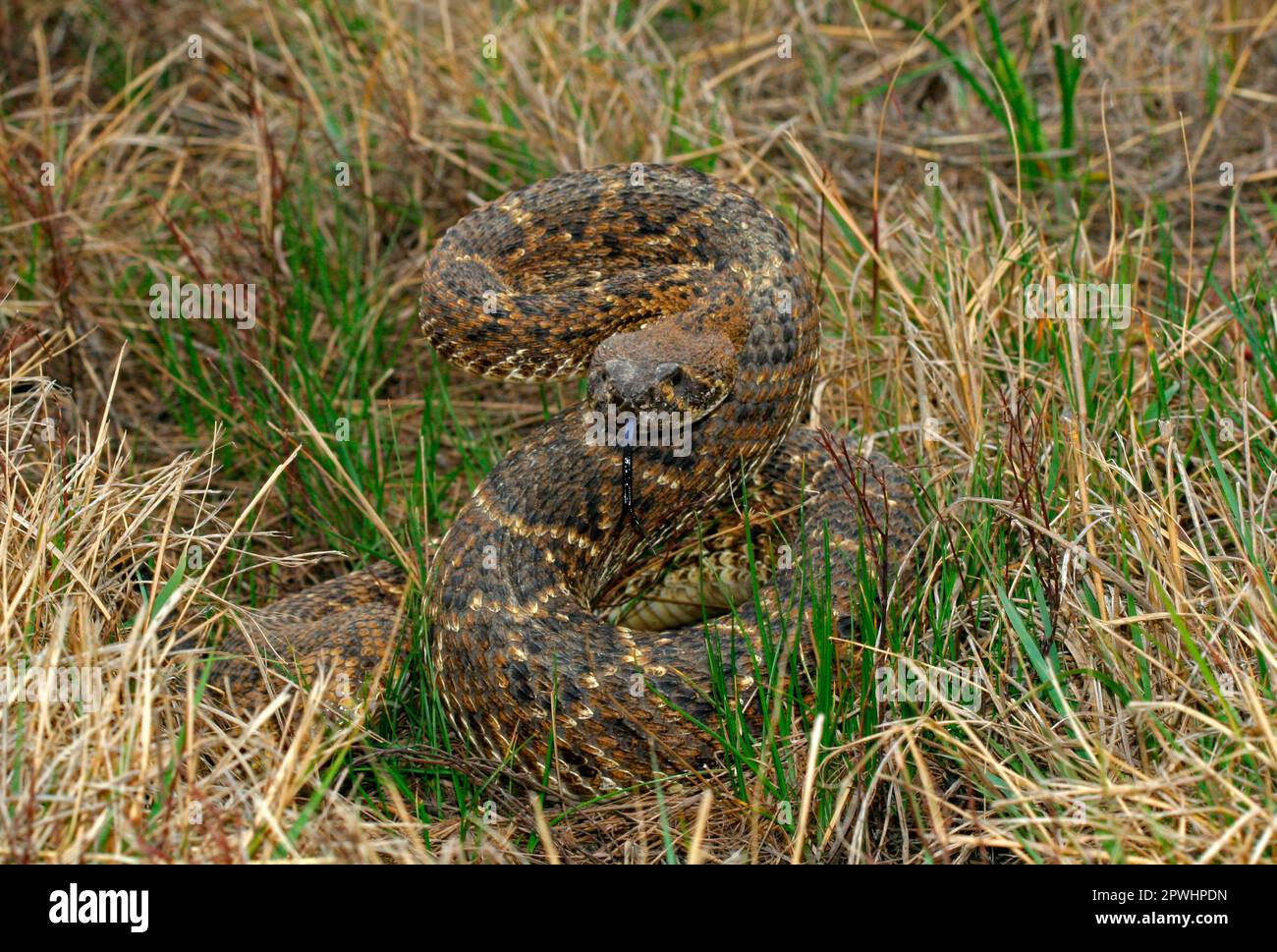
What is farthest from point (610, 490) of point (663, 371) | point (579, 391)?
point (579, 391)

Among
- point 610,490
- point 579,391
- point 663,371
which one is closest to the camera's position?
point 663,371

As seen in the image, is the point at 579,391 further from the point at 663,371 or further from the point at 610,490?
the point at 663,371

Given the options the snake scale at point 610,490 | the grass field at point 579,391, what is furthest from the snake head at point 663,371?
the grass field at point 579,391

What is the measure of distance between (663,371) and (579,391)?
2.53m

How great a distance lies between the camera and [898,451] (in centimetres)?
662

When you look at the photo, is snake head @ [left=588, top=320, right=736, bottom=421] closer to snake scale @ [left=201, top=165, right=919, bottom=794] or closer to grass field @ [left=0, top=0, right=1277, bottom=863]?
snake scale @ [left=201, top=165, right=919, bottom=794]

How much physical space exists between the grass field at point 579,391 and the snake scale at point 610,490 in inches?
9.7

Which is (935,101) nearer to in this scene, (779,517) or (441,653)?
(779,517)

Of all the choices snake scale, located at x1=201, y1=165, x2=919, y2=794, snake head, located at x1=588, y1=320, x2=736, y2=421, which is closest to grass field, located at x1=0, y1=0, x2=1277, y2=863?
snake scale, located at x1=201, y1=165, x2=919, y2=794

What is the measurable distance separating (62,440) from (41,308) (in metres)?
2.41

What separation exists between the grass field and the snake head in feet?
3.50

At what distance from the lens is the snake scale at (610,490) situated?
17.7 feet

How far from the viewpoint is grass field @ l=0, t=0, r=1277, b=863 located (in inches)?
178

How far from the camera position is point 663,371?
5414 millimetres
